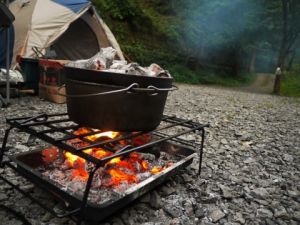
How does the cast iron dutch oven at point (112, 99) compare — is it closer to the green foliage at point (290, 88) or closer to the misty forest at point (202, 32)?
the misty forest at point (202, 32)

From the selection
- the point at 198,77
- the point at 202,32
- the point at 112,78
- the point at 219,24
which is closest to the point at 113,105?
the point at 112,78

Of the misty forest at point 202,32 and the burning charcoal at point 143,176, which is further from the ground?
the misty forest at point 202,32

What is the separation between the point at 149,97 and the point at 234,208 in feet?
4.38

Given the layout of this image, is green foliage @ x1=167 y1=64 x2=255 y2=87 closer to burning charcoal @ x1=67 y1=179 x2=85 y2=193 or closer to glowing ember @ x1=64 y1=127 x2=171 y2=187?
glowing ember @ x1=64 y1=127 x2=171 y2=187

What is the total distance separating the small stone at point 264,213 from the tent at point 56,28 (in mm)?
6243

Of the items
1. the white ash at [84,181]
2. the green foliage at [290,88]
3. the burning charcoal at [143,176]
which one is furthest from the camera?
the green foliage at [290,88]

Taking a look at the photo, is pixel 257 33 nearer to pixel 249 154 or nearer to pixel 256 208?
pixel 249 154

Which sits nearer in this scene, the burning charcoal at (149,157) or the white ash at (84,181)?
the white ash at (84,181)

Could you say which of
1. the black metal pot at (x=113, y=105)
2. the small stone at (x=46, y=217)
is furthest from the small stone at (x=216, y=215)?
the small stone at (x=46, y=217)

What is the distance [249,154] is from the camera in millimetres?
4312

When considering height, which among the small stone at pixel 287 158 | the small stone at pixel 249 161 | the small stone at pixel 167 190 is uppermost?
the small stone at pixel 287 158

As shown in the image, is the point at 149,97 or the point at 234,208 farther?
the point at 234,208

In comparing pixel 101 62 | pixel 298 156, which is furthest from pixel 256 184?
pixel 101 62

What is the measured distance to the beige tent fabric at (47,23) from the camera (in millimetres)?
7266
